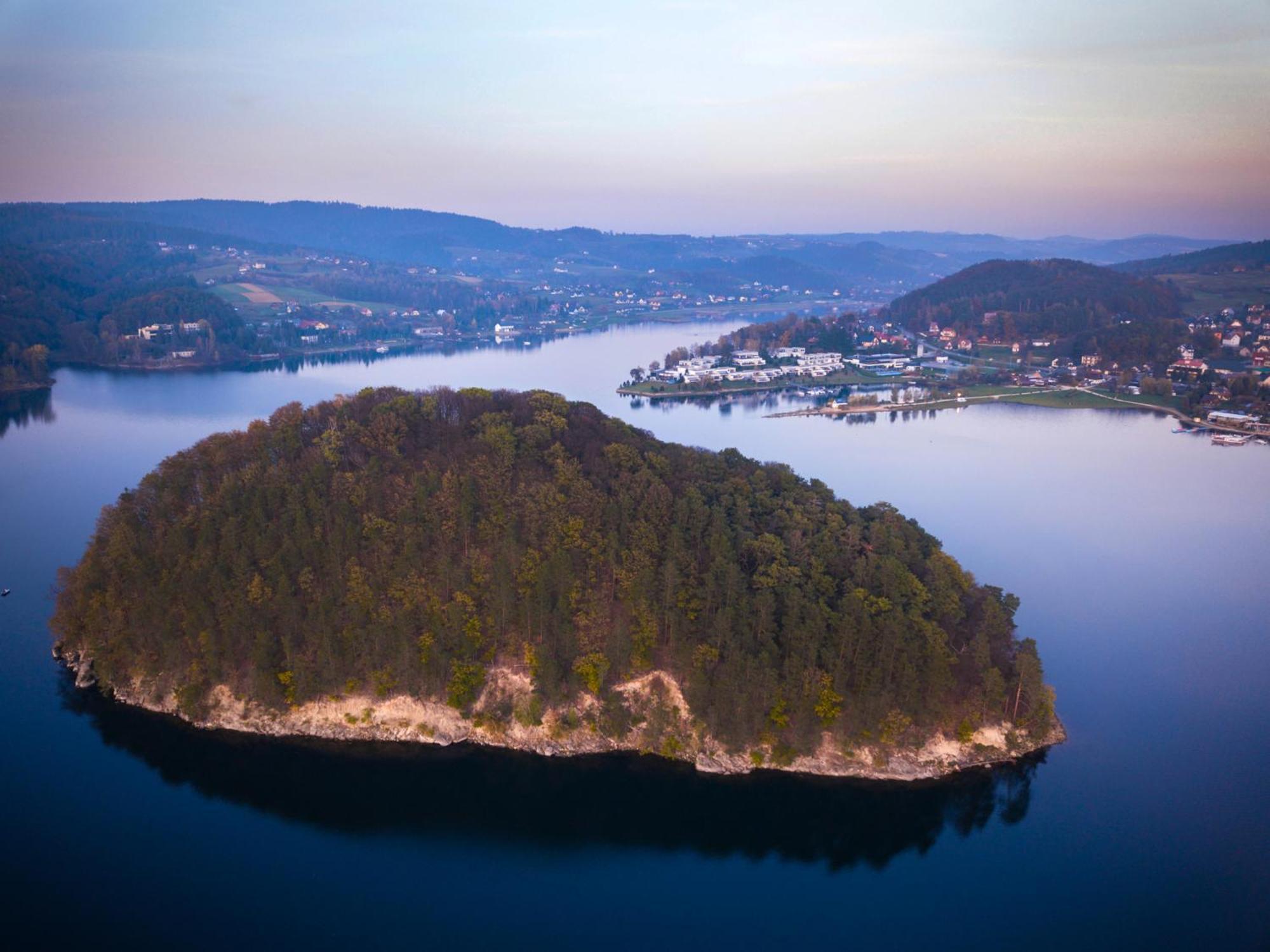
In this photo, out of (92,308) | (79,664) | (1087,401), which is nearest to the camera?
(79,664)

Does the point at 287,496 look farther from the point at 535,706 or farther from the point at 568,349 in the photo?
the point at 568,349

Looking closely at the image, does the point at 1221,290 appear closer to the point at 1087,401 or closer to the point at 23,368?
the point at 1087,401

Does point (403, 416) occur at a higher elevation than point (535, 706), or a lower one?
higher

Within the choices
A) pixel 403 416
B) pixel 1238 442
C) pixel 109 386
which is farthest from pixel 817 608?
pixel 109 386

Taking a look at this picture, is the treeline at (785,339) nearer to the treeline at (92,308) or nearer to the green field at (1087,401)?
the green field at (1087,401)

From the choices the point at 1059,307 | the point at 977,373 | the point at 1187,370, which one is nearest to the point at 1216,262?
the point at 1059,307

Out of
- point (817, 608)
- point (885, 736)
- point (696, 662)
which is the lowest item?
point (885, 736)
